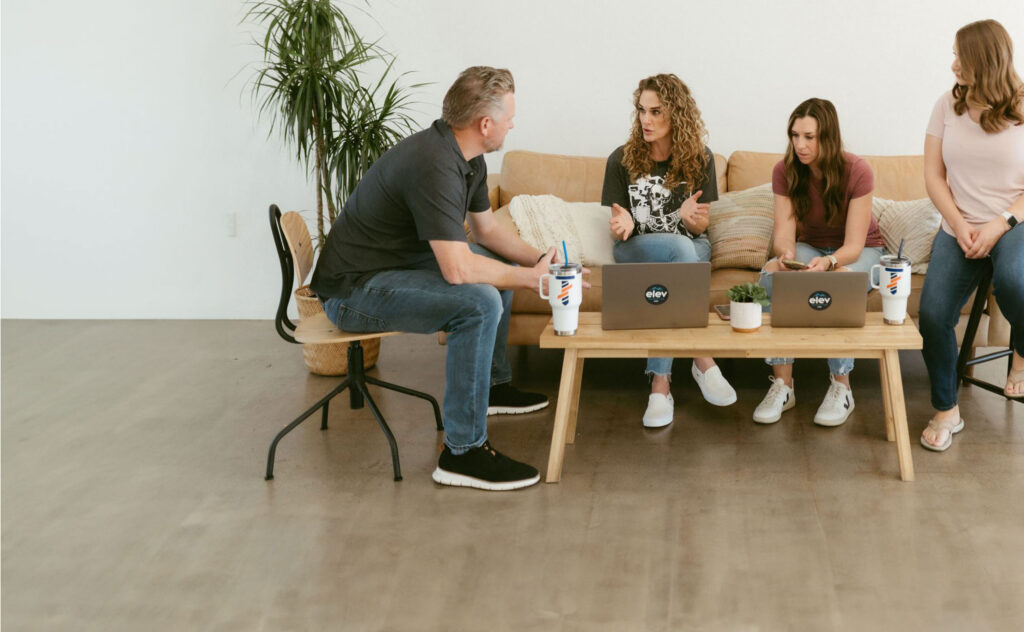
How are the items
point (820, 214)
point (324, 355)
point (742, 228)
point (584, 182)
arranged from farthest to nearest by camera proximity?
point (584, 182)
point (324, 355)
point (742, 228)
point (820, 214)

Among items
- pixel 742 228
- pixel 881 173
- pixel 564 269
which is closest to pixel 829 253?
pixel 742 228

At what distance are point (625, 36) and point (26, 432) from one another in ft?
9.44

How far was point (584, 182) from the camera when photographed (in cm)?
394

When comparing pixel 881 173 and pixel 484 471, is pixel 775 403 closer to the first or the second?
pixel 484 471

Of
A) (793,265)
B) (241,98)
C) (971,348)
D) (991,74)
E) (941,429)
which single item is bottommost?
(941,429)

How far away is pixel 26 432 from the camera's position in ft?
10.1

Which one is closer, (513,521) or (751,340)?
(513,521)

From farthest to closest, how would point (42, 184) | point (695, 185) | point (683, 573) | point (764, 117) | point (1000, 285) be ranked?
1. point (42, 184)
2. point (764, 117)
3. point (695, 185)
4. point (1000, 285)
5. point (683, 573)

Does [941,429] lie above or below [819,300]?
below

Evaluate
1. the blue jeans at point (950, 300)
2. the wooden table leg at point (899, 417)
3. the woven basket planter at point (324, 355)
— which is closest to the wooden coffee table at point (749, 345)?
the wooden table leg at point (899, 417)

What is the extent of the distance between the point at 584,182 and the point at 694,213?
802 mm

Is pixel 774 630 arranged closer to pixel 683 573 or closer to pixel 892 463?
pixel 683 573

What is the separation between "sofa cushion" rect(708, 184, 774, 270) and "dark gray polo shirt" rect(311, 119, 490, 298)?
3.58 ft

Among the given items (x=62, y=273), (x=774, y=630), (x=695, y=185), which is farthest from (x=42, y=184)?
(x=774, y=630)
